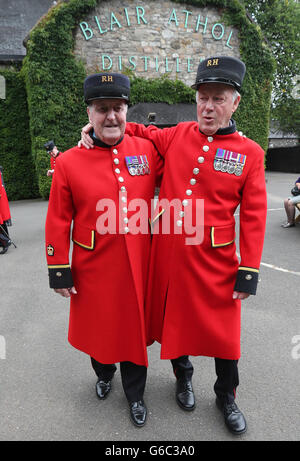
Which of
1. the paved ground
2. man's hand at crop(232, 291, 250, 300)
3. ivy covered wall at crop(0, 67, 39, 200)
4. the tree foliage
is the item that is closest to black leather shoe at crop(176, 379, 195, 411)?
the paved ground

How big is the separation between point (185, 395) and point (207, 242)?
3.58 feet

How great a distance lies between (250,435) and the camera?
1.96 metres

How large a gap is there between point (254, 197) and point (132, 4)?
1147cm

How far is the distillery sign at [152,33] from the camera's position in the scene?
10.7 meters

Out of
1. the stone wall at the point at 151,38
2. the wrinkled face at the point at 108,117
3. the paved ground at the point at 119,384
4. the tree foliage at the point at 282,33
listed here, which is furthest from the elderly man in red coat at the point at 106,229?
the tree foliage at the point at 282,33

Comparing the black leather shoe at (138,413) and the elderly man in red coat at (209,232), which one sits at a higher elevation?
the elderly man in red coat at (209,232)

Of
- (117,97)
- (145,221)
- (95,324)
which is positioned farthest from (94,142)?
(95,324)

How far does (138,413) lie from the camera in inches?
82.0

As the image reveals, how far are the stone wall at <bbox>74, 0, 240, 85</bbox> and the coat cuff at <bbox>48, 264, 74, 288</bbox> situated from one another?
10585 mm

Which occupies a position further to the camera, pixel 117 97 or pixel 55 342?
pixel 55 342

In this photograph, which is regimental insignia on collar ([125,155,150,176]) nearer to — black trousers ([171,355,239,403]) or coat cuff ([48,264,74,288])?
coat cuff ([48,264,74,288])

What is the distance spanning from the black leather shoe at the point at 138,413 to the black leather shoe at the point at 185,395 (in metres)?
0.25

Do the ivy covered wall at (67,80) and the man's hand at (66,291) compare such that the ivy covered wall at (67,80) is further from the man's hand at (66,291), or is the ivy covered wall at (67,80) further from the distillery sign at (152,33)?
the man's hand at (66,291)

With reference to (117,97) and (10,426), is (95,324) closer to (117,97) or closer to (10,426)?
(10,426)
